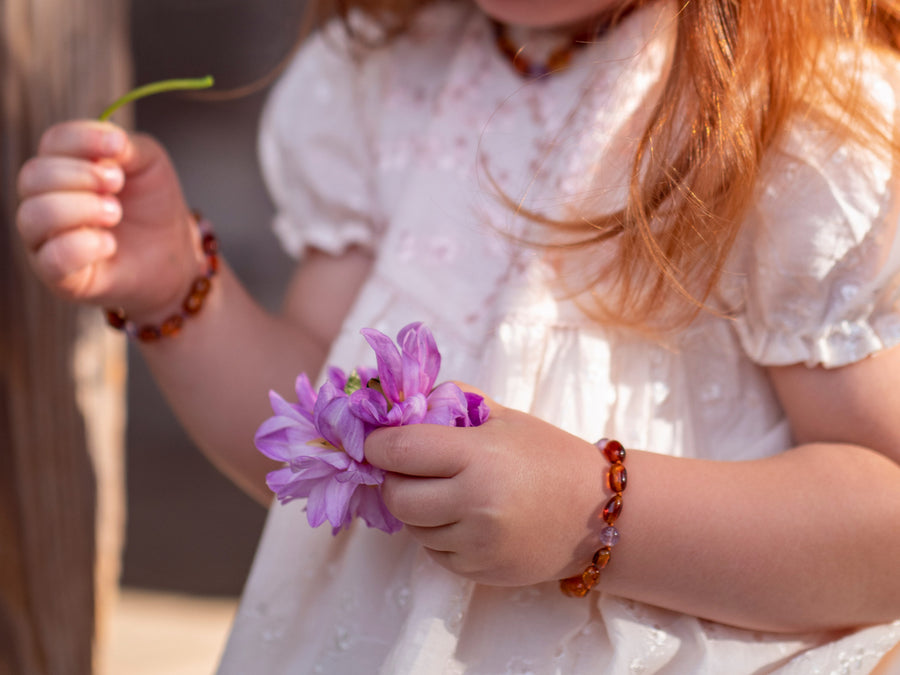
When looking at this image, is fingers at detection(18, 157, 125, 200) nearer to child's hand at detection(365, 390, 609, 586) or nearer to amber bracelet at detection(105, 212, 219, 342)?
amber bracelet at detection(105, 212, 219, 342)

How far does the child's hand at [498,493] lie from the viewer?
59 cm

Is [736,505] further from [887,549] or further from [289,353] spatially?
[289,353]

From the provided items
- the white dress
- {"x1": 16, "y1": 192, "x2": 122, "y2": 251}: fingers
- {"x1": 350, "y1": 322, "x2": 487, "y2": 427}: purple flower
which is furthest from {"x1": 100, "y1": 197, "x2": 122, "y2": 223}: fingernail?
{"x1": 350, "y1": 322, "x2": 487, "y2": 427}: purple flower

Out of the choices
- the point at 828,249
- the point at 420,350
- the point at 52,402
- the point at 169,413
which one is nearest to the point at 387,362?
the point at 420,350

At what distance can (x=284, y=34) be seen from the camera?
2.11m

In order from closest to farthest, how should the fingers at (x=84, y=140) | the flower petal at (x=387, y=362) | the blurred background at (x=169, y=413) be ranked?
the flower petal at (x=387, y=362) → the fingers at (x=84, y=140) → the blurred background at (x=169, y=413)

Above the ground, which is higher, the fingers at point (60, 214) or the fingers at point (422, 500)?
the fingers at point (60, 214)

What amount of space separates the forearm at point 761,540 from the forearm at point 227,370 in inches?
16.6

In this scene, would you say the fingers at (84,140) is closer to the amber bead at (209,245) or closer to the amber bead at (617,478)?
the amber bead at (209,245)

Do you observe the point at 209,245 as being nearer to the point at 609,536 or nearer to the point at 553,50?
the point at 553,50

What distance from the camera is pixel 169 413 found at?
236cm

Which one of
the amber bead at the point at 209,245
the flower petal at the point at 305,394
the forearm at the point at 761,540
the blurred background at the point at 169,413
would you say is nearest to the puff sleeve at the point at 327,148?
the amber bead at the point at 209,245

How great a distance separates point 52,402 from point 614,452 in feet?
2.22

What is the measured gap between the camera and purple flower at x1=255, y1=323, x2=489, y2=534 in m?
0.57
